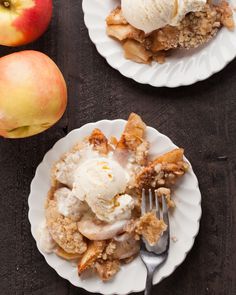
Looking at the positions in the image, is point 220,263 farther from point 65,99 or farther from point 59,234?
point 65,99

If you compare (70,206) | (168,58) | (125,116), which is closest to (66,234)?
(70,206)

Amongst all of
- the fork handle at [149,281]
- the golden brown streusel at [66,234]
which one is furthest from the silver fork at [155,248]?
the golden brown streusel at [66,234]

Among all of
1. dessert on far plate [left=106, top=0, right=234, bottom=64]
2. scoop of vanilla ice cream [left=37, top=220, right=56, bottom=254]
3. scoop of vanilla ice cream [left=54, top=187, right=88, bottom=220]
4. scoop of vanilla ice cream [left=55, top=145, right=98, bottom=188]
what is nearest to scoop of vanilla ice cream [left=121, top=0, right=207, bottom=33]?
dessert on far plate [left=106, top=0, right=234, bottom=64]

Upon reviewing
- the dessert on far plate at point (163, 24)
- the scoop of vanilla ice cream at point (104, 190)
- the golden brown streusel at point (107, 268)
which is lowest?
the golden brown streusel at point (107, 268)

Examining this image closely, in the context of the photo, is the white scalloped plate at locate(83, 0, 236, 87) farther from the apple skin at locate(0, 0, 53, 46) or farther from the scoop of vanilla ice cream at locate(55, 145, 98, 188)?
the scoop of vanilla ice cream at locate(55, 145, 98, 188)

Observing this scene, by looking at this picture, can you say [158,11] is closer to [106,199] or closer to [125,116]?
[125,116]

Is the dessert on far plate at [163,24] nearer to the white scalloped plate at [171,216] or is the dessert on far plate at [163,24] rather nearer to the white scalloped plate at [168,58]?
the white scalloped plate at [168,58]

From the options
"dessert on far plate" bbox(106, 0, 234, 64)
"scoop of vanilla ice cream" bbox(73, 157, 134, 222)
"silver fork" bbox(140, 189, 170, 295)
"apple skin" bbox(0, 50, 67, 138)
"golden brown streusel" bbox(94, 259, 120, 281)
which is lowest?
"golden brown streusel" bbox(94, 259, 120, 281)

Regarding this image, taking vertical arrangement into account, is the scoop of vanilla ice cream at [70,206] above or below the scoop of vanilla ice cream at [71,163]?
below

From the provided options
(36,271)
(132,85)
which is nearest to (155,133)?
(132,85)
